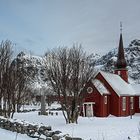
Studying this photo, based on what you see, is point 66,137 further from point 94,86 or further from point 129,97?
point 129,97

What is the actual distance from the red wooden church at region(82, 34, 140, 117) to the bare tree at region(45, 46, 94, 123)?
11390 mm

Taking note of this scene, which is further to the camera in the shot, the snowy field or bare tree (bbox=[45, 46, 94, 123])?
bare tree (bbox=[45, 46, 94, 123])

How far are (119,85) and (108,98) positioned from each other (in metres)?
4.12

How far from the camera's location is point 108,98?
4791 cm

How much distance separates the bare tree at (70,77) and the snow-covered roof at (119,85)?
16.4 m

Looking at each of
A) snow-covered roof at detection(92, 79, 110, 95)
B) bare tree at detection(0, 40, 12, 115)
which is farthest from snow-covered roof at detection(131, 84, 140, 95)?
bare tree at detection(0, 40, 12, 115)

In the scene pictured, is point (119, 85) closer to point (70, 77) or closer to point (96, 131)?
point (70, 77)

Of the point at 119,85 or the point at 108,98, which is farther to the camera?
the point at 119,85

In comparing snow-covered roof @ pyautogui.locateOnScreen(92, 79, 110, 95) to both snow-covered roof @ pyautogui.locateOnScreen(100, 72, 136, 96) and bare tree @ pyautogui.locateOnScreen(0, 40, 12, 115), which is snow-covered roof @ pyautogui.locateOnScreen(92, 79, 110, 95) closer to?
snow-covered roof @ pyautogui.locateOnScreen(100, 72, 136, 96)

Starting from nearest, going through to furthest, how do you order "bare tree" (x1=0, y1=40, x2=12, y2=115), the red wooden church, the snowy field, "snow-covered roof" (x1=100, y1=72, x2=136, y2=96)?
the snowy field → "bare tree" (x1=0, y1=40, x2=12, y2=115) → the red wooden church → "snow-covered roof" (x1=100, y1=72, x2=136, y2=96)

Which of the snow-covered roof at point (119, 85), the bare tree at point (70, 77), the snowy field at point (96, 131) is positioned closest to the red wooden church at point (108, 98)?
the snow-covered roof at point (119, 85)

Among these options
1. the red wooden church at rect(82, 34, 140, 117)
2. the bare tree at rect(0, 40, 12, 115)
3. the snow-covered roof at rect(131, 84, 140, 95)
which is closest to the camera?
the bare tree at rect(0, 40, 12, 115)

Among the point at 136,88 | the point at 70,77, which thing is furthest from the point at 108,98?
the point at 70,77

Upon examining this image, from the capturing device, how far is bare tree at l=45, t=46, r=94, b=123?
102ft
